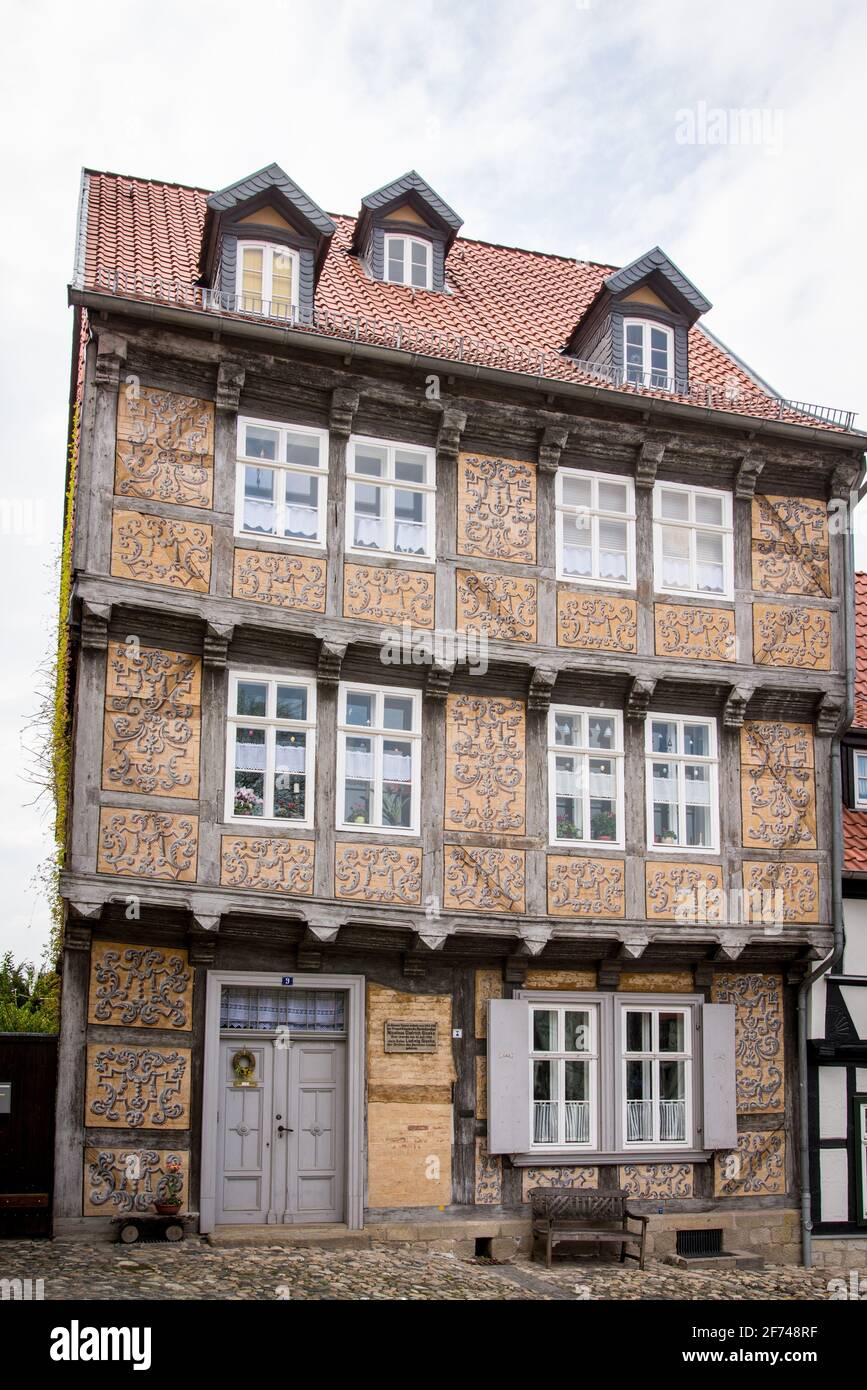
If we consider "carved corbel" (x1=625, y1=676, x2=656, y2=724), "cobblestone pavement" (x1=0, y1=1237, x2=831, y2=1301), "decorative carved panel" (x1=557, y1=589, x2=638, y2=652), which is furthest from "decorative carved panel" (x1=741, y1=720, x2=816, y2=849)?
"cobblestone pavement" (x1=0, y1=1237, x2=831, y2=1301)

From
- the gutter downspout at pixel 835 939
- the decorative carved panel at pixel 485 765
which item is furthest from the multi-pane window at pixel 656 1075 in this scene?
the decorative carved panel at pixel 485 765

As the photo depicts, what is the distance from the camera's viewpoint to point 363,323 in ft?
59.7

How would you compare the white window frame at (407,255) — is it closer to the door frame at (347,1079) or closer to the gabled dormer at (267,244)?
the gabled dormer at (267,244)

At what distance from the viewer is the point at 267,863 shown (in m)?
16.2

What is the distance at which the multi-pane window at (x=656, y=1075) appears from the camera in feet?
58.8

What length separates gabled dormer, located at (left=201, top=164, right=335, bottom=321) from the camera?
1777 cm

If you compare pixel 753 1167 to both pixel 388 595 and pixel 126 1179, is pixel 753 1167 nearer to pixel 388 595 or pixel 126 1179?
pixel 126 1179

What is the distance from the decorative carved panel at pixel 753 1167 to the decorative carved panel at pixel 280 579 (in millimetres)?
7960

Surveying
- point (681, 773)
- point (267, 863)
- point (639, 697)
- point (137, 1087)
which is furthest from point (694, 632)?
point (137, 1087)

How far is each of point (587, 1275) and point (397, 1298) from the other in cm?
312

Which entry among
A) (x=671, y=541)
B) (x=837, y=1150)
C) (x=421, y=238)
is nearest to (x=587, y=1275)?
(x=837, y=1150)

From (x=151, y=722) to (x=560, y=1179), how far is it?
6.83 m

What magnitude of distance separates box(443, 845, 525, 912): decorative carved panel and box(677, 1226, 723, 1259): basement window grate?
4.32 m

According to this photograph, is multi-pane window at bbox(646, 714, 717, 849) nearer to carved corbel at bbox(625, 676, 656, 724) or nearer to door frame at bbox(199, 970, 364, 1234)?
carved corbel at bbox(625, 676, 656, 724)
